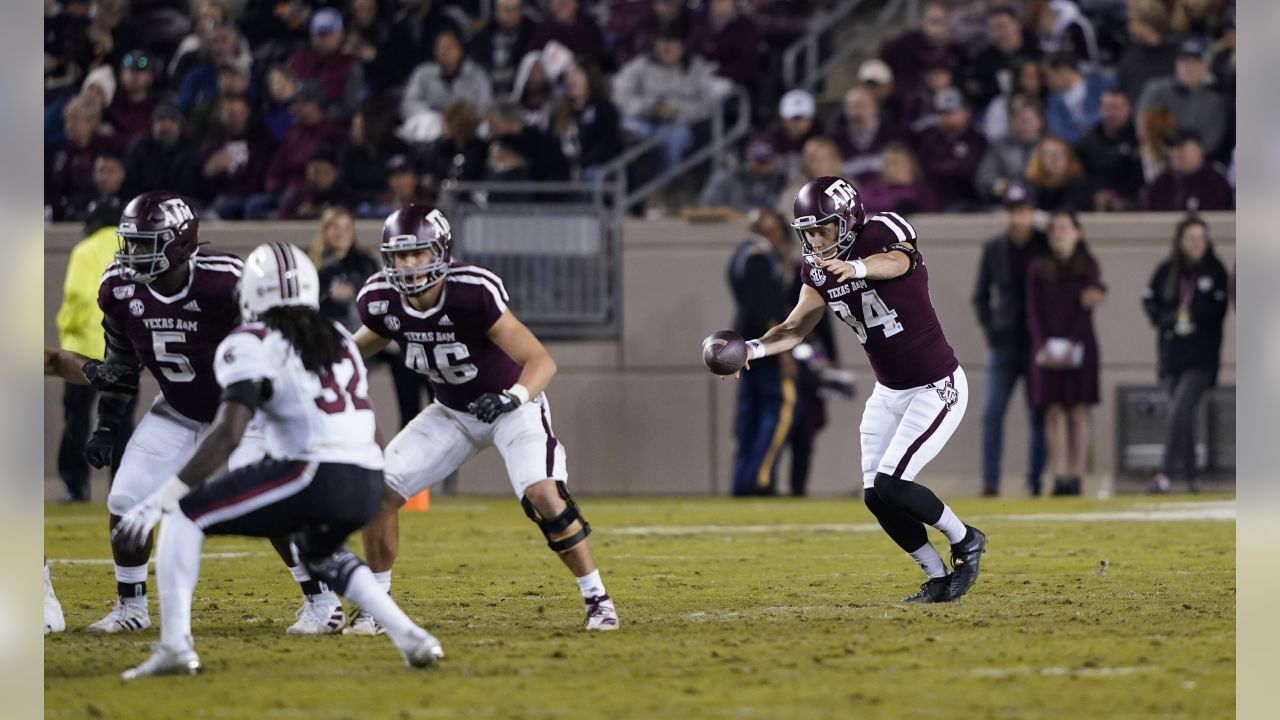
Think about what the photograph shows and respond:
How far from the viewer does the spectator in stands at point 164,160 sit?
15.1 metres

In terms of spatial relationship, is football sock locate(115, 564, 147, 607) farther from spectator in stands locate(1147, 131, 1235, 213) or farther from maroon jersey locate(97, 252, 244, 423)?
spectator in stands locate(1147, 131, 1235, 213)

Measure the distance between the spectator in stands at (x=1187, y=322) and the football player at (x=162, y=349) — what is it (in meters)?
8.65

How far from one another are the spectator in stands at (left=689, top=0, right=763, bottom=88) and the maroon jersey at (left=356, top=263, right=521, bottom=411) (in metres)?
9.45

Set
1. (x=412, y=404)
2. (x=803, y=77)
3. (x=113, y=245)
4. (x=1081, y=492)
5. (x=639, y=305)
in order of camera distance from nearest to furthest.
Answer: (x=113, y=245) < (x=412, y=404) < (x=1081, y=492) < (x=639, y=305) < (x=803, y=77)

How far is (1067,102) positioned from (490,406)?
9865 millimetres

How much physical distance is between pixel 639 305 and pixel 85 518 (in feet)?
16.4

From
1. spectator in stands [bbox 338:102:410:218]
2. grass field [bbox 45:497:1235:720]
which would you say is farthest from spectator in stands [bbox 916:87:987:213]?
grass field [bbox 45:497:1235:720]

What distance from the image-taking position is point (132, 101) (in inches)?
637

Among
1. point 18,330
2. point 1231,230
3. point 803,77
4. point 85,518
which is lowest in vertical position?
point 85,518

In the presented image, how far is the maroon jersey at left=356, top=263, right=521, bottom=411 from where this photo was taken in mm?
6676

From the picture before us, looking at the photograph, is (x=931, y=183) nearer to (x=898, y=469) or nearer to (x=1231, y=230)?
(x=1231, y=230)

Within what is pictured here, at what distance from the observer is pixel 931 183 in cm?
1491

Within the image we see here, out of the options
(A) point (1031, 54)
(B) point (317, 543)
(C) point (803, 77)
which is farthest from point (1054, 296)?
(B) point (317, 543)

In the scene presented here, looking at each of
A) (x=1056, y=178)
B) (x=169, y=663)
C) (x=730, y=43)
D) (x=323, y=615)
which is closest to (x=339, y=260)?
(x=730, y=43)
